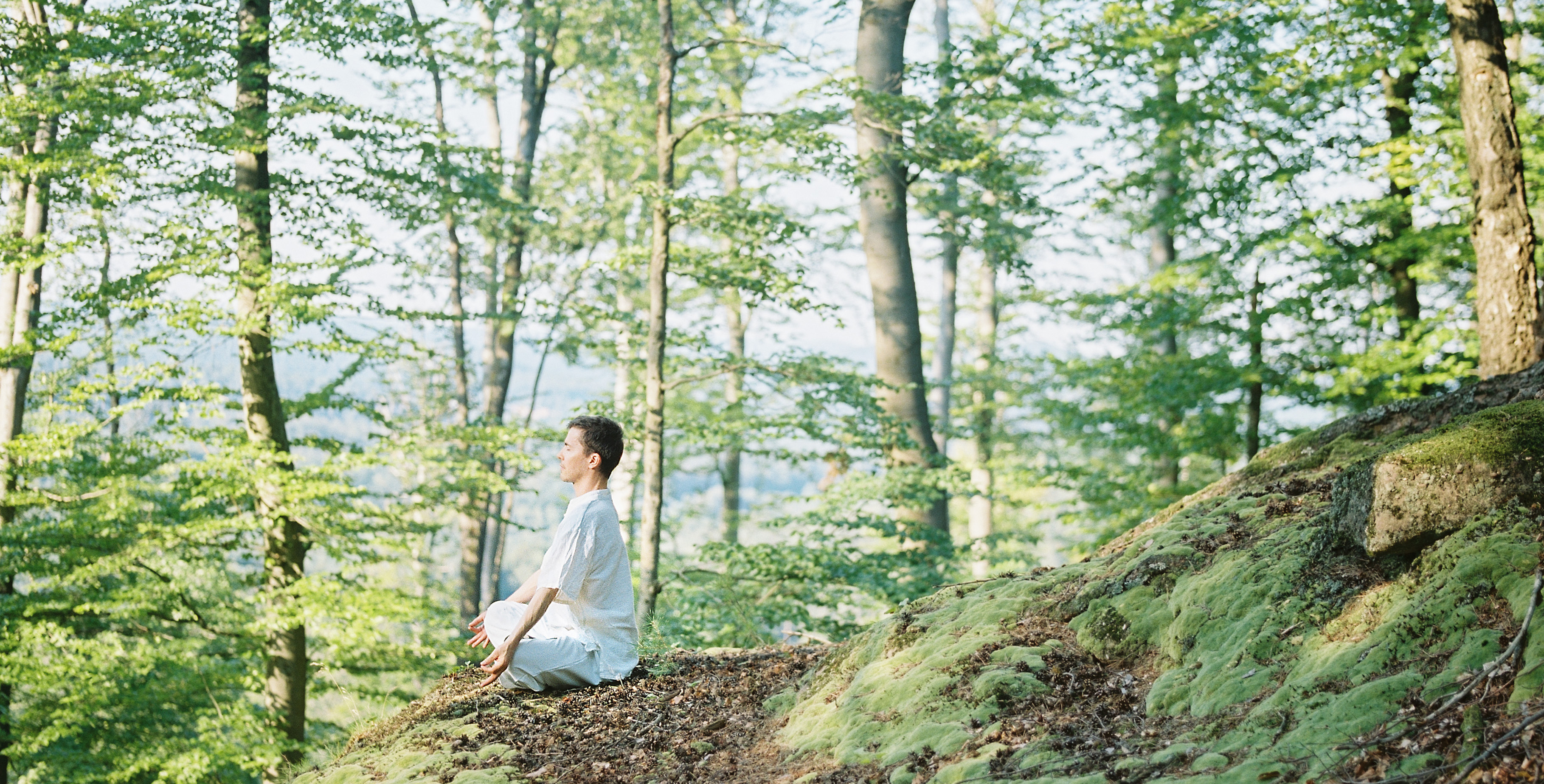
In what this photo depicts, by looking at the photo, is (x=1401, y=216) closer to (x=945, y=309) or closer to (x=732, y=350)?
(x=945, y=309)

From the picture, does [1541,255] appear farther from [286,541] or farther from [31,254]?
[31,254]

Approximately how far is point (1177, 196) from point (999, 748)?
11.7m

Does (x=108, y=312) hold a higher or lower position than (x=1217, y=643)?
higher

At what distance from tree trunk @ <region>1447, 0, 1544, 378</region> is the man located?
6096 mm

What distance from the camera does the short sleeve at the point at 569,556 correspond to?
19.4 feet

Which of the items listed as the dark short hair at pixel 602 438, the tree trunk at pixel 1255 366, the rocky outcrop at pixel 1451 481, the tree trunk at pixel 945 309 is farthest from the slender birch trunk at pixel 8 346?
the tree trunk at pixel 1255 366

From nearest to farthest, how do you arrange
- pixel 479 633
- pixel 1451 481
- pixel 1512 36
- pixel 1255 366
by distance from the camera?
1. pixel 1451 481
2. pixel 479 633
3. pixel 1512 36
4. pixel 1255 366

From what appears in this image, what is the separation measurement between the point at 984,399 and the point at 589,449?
1850cm

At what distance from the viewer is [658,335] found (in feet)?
36.7

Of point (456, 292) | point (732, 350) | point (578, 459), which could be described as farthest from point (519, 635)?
point (456, 292)

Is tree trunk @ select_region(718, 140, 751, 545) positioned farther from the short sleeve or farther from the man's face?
the short sleeve

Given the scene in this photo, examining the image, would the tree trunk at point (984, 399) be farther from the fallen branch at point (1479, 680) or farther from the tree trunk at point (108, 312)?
the fallen branch at point (1479, 680)

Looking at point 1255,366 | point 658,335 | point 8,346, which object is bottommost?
point 1255,366

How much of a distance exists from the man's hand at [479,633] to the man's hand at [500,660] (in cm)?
24
